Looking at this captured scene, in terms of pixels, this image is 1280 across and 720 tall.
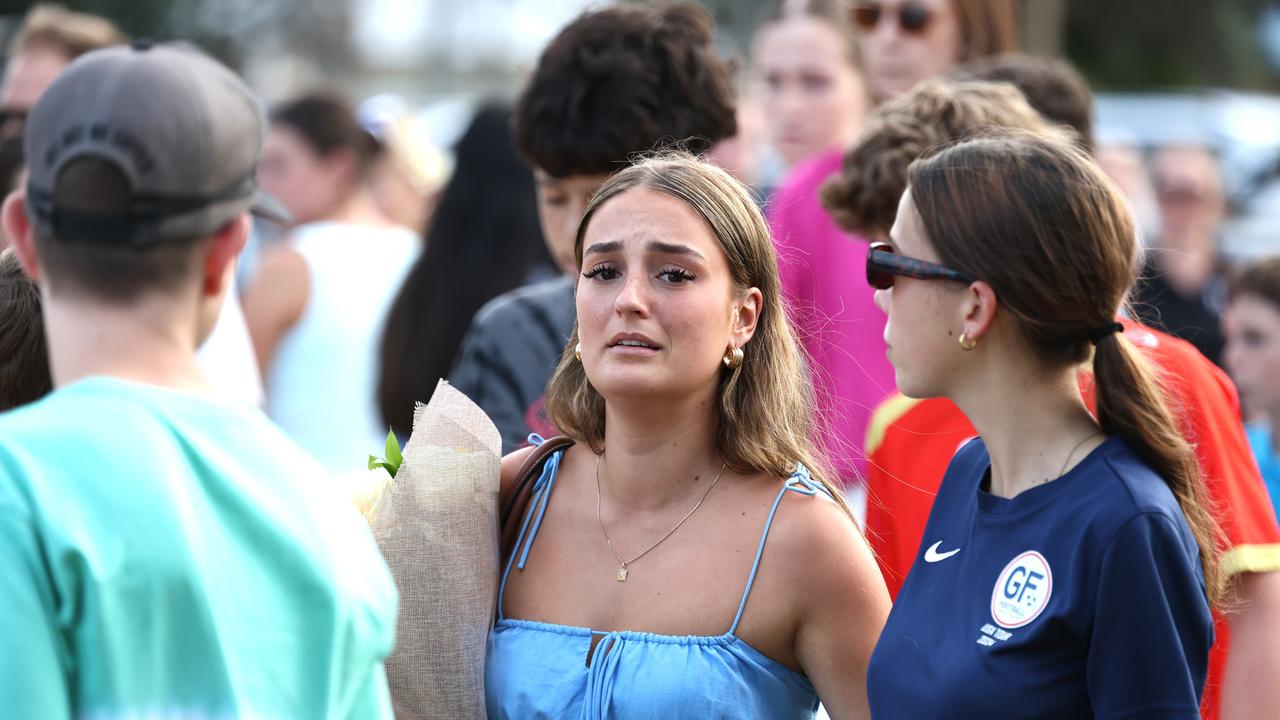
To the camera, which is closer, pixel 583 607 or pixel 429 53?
pixel 583 607

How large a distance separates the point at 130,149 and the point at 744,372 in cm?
145

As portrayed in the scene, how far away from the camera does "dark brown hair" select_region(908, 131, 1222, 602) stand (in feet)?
7.76

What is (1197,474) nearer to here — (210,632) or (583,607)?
(583,607)

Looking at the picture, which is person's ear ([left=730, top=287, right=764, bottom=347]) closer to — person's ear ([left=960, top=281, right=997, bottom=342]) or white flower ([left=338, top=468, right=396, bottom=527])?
person's ear ([left=960, top=281, right=997, bottom=342])

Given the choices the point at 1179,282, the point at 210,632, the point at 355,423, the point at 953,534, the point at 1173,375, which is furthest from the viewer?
the point at 1179,282

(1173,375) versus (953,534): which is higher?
(1173,375)

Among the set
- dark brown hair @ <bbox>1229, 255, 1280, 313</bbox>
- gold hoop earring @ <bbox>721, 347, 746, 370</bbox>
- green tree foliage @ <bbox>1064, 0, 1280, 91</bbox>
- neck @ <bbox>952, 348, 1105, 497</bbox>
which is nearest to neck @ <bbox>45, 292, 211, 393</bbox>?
gold hoop earring @ <bbox>721, 347, 746, 370</bbox>

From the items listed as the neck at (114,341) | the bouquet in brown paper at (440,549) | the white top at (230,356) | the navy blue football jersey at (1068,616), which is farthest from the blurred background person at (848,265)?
the neck at (114,341)

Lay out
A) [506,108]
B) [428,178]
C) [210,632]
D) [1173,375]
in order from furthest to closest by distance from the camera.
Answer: [428,178], [506,108], [1173,375], [210,632]

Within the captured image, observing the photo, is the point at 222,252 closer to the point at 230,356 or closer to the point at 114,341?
the point at 114,341

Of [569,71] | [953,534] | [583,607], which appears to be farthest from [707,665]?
[569,71]

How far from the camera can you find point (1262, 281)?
5.23 meters

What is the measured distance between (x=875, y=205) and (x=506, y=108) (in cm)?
287

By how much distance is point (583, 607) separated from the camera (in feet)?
8.79
